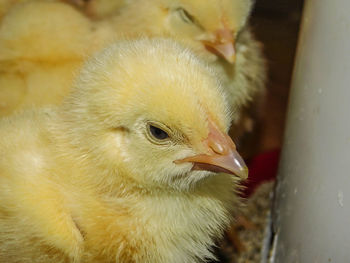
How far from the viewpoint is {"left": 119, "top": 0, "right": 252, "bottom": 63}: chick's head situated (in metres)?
1.74

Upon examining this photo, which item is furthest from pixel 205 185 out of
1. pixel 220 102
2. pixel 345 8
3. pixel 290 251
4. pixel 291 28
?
pixel 291 28

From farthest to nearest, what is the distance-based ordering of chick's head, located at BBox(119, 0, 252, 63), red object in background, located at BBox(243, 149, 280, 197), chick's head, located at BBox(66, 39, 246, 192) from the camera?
red object in background, located at BBox(243, 149, 280, 197)
chick's head, located at BBox(119, 0, 252, 63)
chick's head, located at BBox(66, 39, 246, 192)

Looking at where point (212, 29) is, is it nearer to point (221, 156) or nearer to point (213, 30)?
point (213, 30)

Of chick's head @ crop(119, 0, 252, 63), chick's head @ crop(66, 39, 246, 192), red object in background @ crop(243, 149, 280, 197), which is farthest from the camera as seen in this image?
red object in background @ crop(243, 149, 280, 197)

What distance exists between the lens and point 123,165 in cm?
137

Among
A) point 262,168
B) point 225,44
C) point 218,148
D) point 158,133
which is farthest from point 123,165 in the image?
point 262,168

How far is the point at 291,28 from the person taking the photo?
111 inches

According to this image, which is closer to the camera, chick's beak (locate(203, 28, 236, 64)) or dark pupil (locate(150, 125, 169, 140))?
dark pupil (locate(150, 125, 169, 140))

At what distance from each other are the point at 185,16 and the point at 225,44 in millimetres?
155

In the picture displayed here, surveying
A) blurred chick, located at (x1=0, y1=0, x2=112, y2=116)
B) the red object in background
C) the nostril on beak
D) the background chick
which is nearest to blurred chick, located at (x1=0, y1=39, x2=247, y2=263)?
the nostril on beak

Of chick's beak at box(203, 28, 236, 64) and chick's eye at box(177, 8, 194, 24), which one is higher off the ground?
chick's eye at box(177, 8, 194, 24)

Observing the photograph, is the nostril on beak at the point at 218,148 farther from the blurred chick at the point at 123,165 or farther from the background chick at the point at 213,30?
the background chick at the point at 213,30

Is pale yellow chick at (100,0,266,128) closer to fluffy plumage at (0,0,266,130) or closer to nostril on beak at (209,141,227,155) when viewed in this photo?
fluffy plumage at (0,0,266,130)

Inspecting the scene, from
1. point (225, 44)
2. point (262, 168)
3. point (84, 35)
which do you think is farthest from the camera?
point (262, 168)
